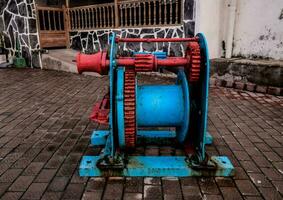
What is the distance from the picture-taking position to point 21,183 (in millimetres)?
2975

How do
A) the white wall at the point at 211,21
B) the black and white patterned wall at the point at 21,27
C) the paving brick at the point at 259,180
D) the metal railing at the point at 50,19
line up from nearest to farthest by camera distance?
the paving brick at the point at 259,180
the white wall at the point at 211,21
the black and white patterned wall at the point at 21,27
the metal railing at the point at 50,19

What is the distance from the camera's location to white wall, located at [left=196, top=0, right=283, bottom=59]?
21.6ft

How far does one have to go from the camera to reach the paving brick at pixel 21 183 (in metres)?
2.89

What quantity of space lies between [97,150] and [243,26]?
5.31 m

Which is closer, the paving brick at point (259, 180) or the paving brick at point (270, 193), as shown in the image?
the paving brick at point (270, 193)

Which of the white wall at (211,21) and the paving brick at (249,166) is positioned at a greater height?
the white wall at (211,21)

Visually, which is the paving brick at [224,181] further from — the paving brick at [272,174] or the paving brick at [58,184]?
the paving brick at [58,184]

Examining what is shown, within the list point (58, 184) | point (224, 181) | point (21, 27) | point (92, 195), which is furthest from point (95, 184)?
point (21, 27)

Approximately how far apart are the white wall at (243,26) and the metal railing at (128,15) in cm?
92

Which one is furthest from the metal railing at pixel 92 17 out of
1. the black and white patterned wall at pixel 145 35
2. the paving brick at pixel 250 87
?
the paving brick at pixel 250 87

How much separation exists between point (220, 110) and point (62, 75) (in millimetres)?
5779

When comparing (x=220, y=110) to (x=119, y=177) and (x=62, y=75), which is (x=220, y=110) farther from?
(x=62, y=75)

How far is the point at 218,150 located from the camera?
3.73 m

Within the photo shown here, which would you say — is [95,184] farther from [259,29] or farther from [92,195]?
[259,29]
